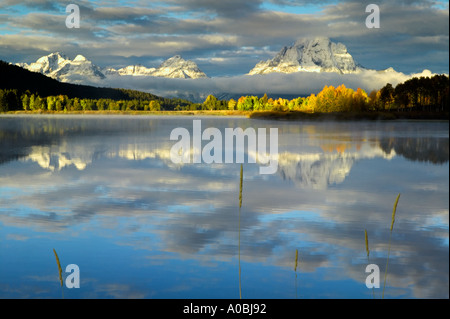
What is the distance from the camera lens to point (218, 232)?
13.7m

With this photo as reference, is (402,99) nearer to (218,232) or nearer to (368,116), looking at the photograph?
(368,116)

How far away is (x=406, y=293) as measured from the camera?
9.34 metres

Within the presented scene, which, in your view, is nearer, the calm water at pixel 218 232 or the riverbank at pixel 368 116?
the calm water at pixel 218 232

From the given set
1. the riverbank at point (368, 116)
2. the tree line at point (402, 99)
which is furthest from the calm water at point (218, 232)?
the tree line at point (402, 99)

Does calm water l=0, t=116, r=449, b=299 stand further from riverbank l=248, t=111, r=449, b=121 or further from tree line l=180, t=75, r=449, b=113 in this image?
tree line l=180, t=75, r=449, b=113

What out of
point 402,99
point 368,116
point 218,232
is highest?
point 402,99

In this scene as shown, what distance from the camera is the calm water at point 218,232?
9.68 metres

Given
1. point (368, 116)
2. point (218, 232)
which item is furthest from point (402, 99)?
point (218, 232)

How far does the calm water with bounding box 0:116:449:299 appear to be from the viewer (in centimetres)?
968

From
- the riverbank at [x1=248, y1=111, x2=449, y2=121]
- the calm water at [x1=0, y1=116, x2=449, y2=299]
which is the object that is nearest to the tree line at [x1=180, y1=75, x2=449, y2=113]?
the riverbank at [x1=248, y1=111, x2=449, y2=121]

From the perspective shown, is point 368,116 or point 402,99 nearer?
point 368,116

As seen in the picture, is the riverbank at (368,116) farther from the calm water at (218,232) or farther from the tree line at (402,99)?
the calm water at (218,232)
